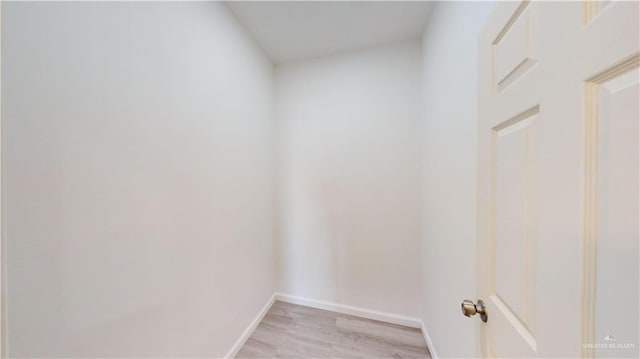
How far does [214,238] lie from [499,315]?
4.85 feet

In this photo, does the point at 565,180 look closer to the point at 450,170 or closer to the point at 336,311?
the point at 450,170

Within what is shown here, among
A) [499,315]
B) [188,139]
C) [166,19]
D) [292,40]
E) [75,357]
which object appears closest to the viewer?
[499,315]

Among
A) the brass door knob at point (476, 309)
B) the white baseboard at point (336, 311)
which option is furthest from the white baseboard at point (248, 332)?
the brass door knob at point (476, 309)

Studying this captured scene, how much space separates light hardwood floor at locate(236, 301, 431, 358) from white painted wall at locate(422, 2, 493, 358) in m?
0.26

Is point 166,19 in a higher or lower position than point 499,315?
higher

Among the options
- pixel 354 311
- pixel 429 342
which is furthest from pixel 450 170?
pixel 354 311

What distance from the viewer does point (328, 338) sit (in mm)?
1721

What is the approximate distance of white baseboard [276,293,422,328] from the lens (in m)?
1.86

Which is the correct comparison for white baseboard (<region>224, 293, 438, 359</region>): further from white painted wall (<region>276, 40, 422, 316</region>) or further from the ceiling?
the ceiling

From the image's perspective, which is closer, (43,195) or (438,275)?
(43,195)

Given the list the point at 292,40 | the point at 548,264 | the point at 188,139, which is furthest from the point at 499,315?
the point at 292,40

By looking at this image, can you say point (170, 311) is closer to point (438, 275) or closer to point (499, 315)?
point (499, 315)

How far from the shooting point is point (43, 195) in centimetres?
67

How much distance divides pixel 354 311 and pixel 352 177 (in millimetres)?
1309
